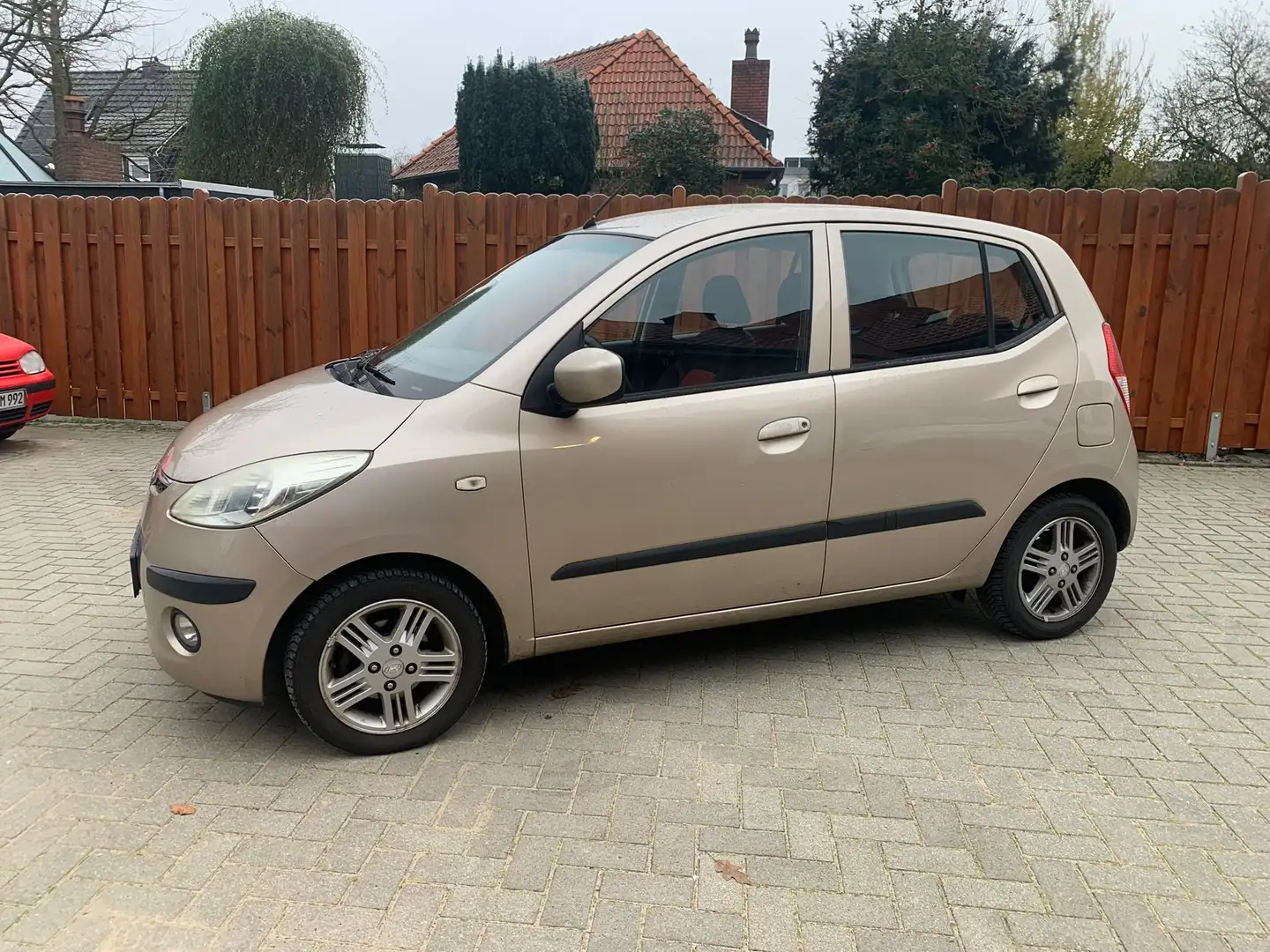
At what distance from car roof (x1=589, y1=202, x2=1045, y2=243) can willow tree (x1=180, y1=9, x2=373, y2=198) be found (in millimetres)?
16814

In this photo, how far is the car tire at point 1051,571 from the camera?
14.7 ft

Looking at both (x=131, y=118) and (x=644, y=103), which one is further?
(x=131, y=118)

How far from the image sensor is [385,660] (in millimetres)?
3439

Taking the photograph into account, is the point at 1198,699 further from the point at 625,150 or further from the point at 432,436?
the point at 625,150

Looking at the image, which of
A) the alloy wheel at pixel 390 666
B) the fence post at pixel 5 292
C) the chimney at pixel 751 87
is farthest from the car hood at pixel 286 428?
the chimney at pixel 751 87

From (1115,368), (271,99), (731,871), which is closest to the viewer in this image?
(731,871)

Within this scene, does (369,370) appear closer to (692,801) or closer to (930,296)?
(692,801)

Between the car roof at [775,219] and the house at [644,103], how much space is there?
1838 centimetres

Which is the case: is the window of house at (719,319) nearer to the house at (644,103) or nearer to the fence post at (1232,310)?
the fence post at (1232,310)

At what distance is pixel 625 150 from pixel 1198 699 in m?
18.7

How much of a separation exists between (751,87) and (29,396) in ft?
92.2

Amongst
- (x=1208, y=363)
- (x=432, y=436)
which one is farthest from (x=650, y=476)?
(x=1208, y=363)

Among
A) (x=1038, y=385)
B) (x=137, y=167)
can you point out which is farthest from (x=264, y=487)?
(x=137, y=167)

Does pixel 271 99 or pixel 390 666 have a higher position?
pixel 271 99
